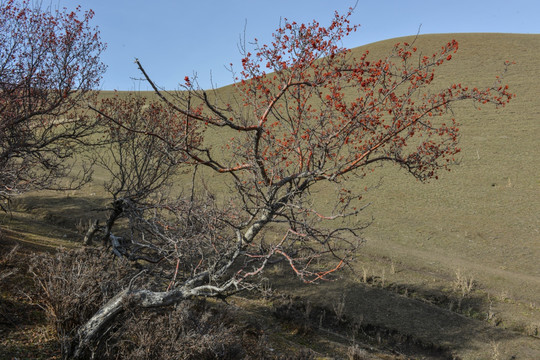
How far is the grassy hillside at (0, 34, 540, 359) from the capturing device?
944 cm

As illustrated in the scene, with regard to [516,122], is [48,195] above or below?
below

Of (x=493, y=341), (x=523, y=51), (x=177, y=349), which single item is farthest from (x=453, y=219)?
(x=523, y=51)

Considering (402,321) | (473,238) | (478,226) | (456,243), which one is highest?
(478,226)

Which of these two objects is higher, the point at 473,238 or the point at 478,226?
the point at 478,226

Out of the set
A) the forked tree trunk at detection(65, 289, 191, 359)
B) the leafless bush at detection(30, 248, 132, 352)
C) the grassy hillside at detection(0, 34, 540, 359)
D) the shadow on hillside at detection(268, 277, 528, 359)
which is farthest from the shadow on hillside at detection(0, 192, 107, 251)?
the shadow on hillside at detection(268, 277, 528, 359)

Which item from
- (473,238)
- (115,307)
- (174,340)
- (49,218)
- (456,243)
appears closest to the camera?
(115,307)

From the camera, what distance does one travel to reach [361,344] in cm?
838

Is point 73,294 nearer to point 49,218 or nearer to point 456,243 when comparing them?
point 49,218

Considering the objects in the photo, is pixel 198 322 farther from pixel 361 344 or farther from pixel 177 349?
pixel 361 344

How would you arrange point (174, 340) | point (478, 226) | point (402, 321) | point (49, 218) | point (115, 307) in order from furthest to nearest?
point (478, 226), point (49, 218), point (402, 321), point (174, 340), point (115, 307)

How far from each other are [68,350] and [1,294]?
2.04m

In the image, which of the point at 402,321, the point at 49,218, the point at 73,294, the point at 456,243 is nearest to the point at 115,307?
the point at 73,294

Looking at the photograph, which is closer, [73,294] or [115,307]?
[115,307]

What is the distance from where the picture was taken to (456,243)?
53.2 ft
